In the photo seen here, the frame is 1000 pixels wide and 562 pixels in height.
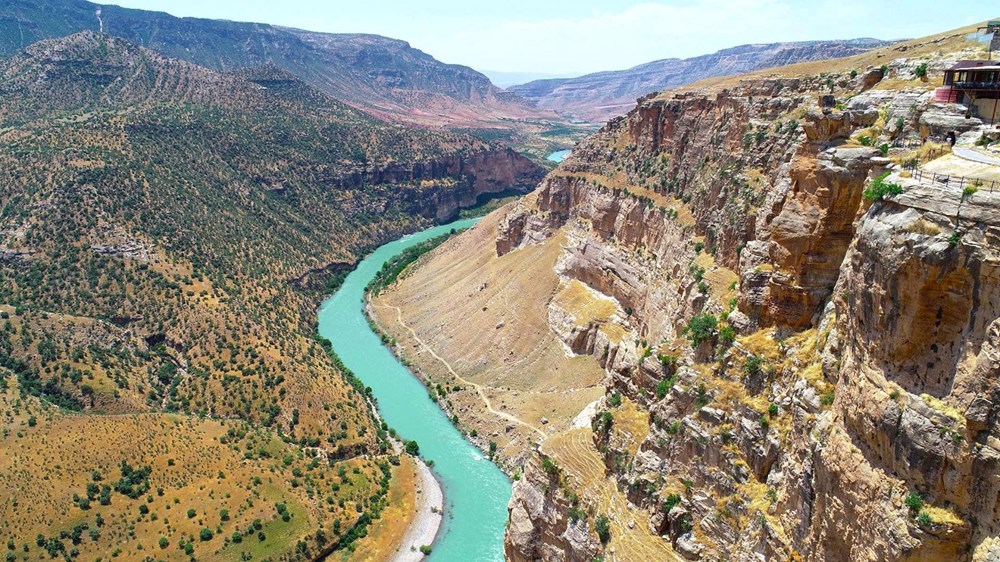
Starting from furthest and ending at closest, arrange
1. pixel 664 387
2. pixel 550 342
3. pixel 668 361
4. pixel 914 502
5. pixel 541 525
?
1. pixel 550 342
2. pixel 541 525
3. pixel 668 361
4. pixel 664 387
5. pixel 914 502

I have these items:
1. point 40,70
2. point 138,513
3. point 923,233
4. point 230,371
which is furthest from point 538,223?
point 40,70

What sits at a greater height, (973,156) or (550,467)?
(973,156)

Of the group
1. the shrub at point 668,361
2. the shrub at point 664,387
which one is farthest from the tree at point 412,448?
the shrub at point 668,361

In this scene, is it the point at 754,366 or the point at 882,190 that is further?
the point at 754,366

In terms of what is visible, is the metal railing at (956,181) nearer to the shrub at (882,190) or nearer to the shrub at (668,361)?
the shrub at (882,190)

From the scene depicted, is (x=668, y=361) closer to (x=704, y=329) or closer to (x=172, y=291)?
(x=704, y=329)

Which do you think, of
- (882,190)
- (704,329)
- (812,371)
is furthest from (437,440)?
(882,190)

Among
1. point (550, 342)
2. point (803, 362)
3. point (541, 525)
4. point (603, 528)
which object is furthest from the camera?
point (550, 342)
